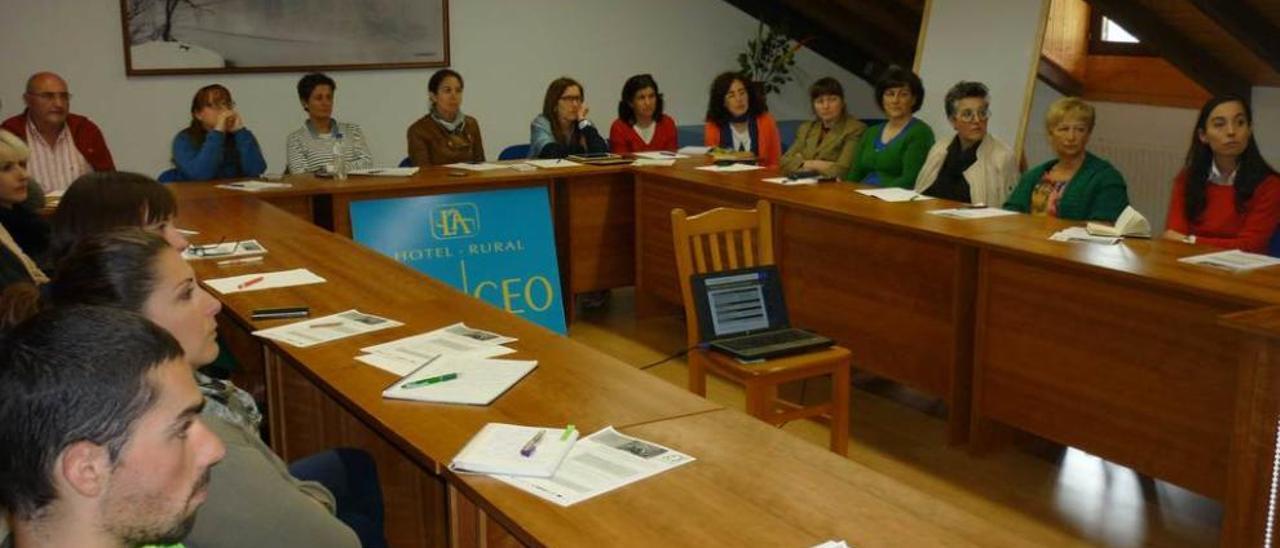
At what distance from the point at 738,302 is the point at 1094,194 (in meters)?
1.44

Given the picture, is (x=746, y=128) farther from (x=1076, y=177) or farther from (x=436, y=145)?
(x=1076, y=177)

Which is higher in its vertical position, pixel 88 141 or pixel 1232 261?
pixel 88 141

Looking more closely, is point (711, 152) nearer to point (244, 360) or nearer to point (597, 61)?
point (597, 61)

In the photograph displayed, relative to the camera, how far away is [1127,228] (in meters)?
4.09

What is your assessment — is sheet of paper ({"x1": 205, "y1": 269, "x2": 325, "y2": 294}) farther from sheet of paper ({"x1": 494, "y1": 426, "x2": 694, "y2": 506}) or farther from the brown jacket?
the brown jacket

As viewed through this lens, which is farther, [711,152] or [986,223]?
[711,152]

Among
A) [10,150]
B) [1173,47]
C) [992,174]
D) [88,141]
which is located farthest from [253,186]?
[1173,47]

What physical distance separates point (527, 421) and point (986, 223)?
→ 2.50m

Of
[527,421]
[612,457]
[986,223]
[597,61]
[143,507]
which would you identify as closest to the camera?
[143,507]

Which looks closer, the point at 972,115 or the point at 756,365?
the point at 756,365

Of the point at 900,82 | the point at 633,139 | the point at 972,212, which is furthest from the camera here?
the point at 633,139

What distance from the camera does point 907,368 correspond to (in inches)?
176

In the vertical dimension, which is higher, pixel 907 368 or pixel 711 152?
pixel 711 152

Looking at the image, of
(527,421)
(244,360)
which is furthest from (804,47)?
(527,421)
